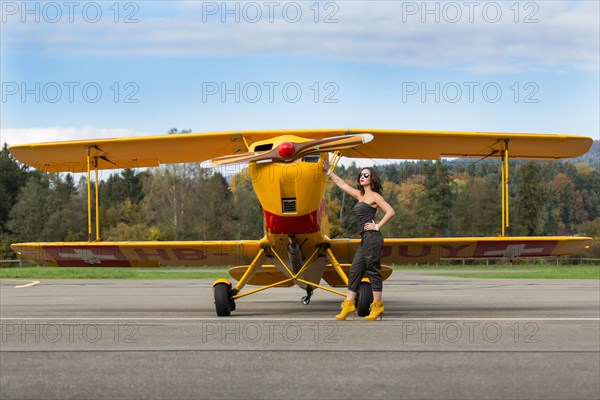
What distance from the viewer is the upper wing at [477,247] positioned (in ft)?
41.2

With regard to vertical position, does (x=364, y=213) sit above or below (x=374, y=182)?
below

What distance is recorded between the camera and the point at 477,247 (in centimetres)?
1291

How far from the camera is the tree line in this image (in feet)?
182

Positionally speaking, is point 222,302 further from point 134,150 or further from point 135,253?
point 134,150

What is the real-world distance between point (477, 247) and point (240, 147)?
434 centimetres

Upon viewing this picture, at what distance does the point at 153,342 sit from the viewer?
257 inches

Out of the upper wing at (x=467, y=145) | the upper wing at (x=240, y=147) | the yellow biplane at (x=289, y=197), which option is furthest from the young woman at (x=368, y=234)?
the upper wing at (x=467, y=145)

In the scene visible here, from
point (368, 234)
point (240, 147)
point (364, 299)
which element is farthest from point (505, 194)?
point (240, 147)

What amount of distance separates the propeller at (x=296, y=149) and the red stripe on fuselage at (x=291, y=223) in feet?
2.78

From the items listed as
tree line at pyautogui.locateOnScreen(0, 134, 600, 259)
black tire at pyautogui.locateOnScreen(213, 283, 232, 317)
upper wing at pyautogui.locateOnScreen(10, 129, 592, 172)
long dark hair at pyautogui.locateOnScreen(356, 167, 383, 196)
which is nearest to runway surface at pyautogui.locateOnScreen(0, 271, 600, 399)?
long dark hair at pyautogui.locateOnScreen(356, 167, 383, 196)

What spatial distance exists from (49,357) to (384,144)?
28.0ft

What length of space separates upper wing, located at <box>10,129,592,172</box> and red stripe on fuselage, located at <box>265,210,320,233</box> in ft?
5.72

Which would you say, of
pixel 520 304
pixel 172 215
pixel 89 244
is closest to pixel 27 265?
pixel 172 215

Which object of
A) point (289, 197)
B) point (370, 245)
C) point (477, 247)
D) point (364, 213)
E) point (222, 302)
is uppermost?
point (289, 197)
